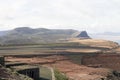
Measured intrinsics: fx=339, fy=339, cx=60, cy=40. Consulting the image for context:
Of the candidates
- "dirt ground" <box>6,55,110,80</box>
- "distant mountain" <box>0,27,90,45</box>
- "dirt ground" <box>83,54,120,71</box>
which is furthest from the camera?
"distant mountain" <box>0,27,90,45</box>

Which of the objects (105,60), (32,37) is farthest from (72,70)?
(32,37)

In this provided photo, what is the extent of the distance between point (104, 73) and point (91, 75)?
2327 mm

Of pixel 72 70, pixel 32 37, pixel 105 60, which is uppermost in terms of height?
pixel 32 37

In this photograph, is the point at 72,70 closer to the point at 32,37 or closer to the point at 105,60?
the point at 105,60

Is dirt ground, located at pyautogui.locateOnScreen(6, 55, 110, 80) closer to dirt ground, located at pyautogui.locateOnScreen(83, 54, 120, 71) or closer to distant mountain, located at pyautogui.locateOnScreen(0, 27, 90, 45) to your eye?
dirt ground, located at pyautogui.locateOnScreen(83, 54, 120, 71)

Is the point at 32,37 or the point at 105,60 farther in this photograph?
the point at 32,37

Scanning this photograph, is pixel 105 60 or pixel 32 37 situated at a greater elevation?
pixel 32 37

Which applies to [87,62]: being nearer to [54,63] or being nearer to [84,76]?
[54,63]

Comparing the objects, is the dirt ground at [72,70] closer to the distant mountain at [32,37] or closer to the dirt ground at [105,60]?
the dirt ground at [105,60]

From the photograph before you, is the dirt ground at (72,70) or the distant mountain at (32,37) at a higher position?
the distant mountain at (32,37)

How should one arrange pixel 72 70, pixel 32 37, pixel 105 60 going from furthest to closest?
pixel 32 37 → pixel 105 60 → pixel 72 70

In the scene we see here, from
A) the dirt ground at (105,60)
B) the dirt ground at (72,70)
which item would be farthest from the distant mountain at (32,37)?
the dirt ground at (105,60)

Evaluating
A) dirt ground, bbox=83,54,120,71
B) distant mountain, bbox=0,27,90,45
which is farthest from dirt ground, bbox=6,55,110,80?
distant mountain, bbox=0,27,90,45

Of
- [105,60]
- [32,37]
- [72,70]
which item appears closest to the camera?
[72,70]
